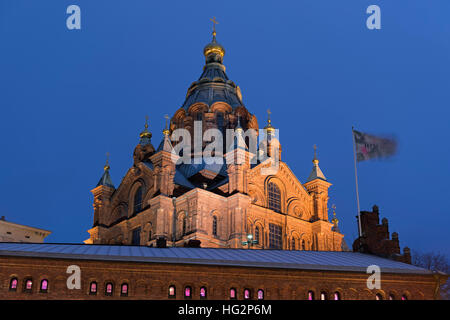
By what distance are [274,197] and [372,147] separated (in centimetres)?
2834

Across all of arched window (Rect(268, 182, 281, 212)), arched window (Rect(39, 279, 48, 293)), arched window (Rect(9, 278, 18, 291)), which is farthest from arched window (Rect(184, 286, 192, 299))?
arched window (Rect(268, 182, 281, 212))

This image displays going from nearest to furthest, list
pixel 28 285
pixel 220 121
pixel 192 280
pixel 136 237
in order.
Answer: pixel 28 285
pixel 192 280
pixel 136 237
pixel 220 121

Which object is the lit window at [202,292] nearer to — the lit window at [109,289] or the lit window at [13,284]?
the lit window at [109,289]

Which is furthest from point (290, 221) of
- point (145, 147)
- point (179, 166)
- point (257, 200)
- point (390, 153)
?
point (390, 153)

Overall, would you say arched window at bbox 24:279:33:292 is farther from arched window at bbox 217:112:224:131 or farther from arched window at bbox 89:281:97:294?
arched window at bbox 217:112:224:131

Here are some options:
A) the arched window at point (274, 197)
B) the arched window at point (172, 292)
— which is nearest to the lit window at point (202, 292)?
the arched window at point (172, 292)

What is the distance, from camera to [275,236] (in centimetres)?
7344

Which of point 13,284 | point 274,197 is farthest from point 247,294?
point 274,197

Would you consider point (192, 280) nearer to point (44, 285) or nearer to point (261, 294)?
point (261, 294)

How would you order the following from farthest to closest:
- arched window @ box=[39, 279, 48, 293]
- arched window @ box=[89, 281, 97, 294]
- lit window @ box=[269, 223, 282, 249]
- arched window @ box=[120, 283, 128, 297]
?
lit window @ box=[269, 223, 282, 249]
arched window @ box=[120, 283, 128, 297]
arched window @ box=[89, 281, 97, 294]
arched window @ box=[39, 279, 48, 293]

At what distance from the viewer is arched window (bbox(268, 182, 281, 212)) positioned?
74.9 m

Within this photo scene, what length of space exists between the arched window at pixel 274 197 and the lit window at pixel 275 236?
2294mm

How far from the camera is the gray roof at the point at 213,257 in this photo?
1340 inches

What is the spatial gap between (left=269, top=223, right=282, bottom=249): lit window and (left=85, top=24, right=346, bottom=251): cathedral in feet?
0.39
